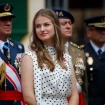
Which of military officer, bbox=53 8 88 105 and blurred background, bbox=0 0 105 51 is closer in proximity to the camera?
military officer, bbox=53 8 88 105

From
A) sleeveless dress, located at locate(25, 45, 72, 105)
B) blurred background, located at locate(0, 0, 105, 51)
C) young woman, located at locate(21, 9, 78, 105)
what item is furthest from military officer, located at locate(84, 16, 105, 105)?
blurred background, located at locate(0, 0, 105, 51)

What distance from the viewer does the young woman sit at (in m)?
5.02

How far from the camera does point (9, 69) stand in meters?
6.10

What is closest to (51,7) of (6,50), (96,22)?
(96,22)

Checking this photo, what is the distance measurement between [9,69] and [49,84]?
3.72 feet

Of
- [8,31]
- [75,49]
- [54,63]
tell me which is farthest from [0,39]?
[54,63]

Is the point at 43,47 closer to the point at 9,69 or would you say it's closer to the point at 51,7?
the point at 9,69

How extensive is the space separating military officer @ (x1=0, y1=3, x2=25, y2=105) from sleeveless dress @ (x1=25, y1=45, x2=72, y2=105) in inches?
38.1

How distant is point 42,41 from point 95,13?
6887 mm

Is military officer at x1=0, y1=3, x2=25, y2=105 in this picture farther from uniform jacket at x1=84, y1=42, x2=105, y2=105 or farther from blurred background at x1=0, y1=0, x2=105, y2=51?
blurred background at x1=0, y1=0, x2=105, y2=51

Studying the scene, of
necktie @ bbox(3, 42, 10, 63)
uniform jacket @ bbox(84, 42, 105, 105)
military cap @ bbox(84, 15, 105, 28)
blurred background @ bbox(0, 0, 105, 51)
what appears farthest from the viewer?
blurred background @ bbox(0, 0, 105, 51)

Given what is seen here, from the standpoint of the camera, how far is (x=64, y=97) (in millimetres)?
5168

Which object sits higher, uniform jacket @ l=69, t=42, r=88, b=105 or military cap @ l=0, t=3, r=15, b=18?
military cap @ l=0, t=3, r=15, b=18

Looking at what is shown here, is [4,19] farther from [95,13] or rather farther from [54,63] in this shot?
[95,13]
